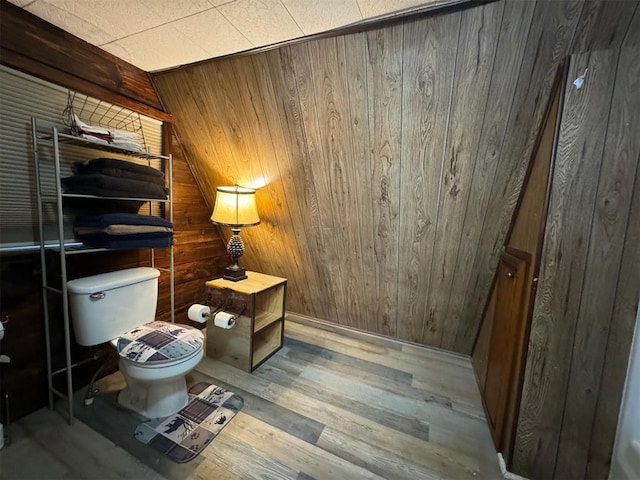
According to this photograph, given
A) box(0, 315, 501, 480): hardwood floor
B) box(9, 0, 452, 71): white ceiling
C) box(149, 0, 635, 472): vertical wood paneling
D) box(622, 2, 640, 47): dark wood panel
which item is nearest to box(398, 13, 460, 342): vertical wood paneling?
box(149, 0, 635, 472): vertical wood paneling

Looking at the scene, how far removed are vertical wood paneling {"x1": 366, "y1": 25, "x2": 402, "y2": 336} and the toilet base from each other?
1.49 m

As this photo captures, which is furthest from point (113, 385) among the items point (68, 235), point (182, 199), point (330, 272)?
point (330, 272)

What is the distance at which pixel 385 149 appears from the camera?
1.42m

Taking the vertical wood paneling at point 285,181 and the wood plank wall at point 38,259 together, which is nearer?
the wood plank wall at point 38,259

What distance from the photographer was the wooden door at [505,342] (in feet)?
3.98

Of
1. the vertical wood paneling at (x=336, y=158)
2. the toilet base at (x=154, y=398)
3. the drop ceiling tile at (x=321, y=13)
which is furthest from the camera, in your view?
the toilet base at (x=154, y=398)

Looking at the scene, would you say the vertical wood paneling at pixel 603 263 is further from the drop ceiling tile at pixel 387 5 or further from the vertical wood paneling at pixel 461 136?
the drop ceiling tile at pixel 387 5

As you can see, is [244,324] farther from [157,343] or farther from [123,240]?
[123,240]

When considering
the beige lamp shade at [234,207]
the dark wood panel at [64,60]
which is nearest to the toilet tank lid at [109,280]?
the beige lamp shade at [234,207]

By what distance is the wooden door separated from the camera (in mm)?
1214

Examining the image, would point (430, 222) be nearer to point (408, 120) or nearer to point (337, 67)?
point (408, 120)

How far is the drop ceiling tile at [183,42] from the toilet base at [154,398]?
175 cm

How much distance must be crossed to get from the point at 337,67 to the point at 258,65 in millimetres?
432

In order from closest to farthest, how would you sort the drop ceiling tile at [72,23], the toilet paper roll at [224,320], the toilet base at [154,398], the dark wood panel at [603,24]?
1. the dark wood panel at [603,24]
2. the drop ceiling tile at [72,23]
3. the toilet base at [154,398]
4. the toilet paper roll at [224,320]
